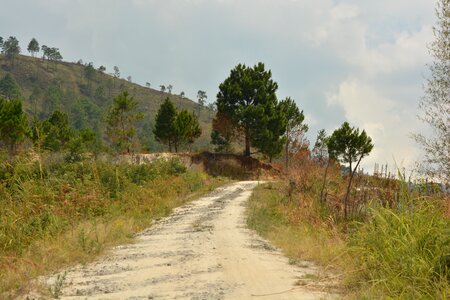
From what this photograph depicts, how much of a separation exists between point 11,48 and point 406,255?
186732 millimetres

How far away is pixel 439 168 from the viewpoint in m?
14.2

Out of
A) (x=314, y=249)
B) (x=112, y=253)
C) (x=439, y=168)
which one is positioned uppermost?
(x=439, y=168)

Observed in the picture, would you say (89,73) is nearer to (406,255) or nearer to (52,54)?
(52,54)

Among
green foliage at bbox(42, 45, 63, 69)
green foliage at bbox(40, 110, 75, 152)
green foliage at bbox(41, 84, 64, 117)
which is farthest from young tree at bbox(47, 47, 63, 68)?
green foliage at bbox(40, 110, 75, 152)

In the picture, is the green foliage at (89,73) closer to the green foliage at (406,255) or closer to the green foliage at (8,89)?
the green foliage at (8,89)

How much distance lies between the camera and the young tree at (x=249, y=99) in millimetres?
43750

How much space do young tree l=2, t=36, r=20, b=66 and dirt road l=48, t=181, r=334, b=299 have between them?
17925cm

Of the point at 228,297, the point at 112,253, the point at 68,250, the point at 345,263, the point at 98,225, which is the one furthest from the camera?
the point at 98,225

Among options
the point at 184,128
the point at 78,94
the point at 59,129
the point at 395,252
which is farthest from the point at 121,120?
the point at 78,94

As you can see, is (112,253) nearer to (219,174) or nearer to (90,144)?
(219,174)

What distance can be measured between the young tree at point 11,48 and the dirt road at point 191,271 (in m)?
179

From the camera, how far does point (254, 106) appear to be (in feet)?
147

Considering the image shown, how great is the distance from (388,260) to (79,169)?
17.6 metres

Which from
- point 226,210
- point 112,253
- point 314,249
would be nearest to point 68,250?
point 112,253
